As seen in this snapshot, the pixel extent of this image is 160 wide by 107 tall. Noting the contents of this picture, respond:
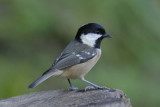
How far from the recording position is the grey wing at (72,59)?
3.58 metres

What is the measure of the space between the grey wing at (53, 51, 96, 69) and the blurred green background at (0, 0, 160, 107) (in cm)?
96

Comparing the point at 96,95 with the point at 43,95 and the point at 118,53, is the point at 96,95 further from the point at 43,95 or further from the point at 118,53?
the point at 118,53

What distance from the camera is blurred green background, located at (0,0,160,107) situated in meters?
4.77

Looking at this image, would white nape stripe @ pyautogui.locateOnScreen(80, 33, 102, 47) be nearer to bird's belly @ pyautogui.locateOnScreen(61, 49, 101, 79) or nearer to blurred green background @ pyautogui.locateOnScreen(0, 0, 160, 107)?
bird's belly @ pyautogui.locateOnScreen(61, 49, 101, 79)

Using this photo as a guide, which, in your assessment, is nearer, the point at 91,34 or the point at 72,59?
the point at 72,59

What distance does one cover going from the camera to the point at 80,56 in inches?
148

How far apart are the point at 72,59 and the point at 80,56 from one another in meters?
0.11

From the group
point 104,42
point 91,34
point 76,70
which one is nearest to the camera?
point 76,70

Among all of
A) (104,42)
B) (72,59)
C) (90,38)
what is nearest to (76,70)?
(72,59)

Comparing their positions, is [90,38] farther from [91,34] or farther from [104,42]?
[104,42]

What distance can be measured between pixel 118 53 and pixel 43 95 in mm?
2121

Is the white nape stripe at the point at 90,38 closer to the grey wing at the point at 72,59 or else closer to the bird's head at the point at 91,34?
the bird's head at the point at 91,34

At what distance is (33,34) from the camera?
503 centimetres

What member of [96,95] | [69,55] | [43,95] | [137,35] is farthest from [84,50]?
[137,35]
